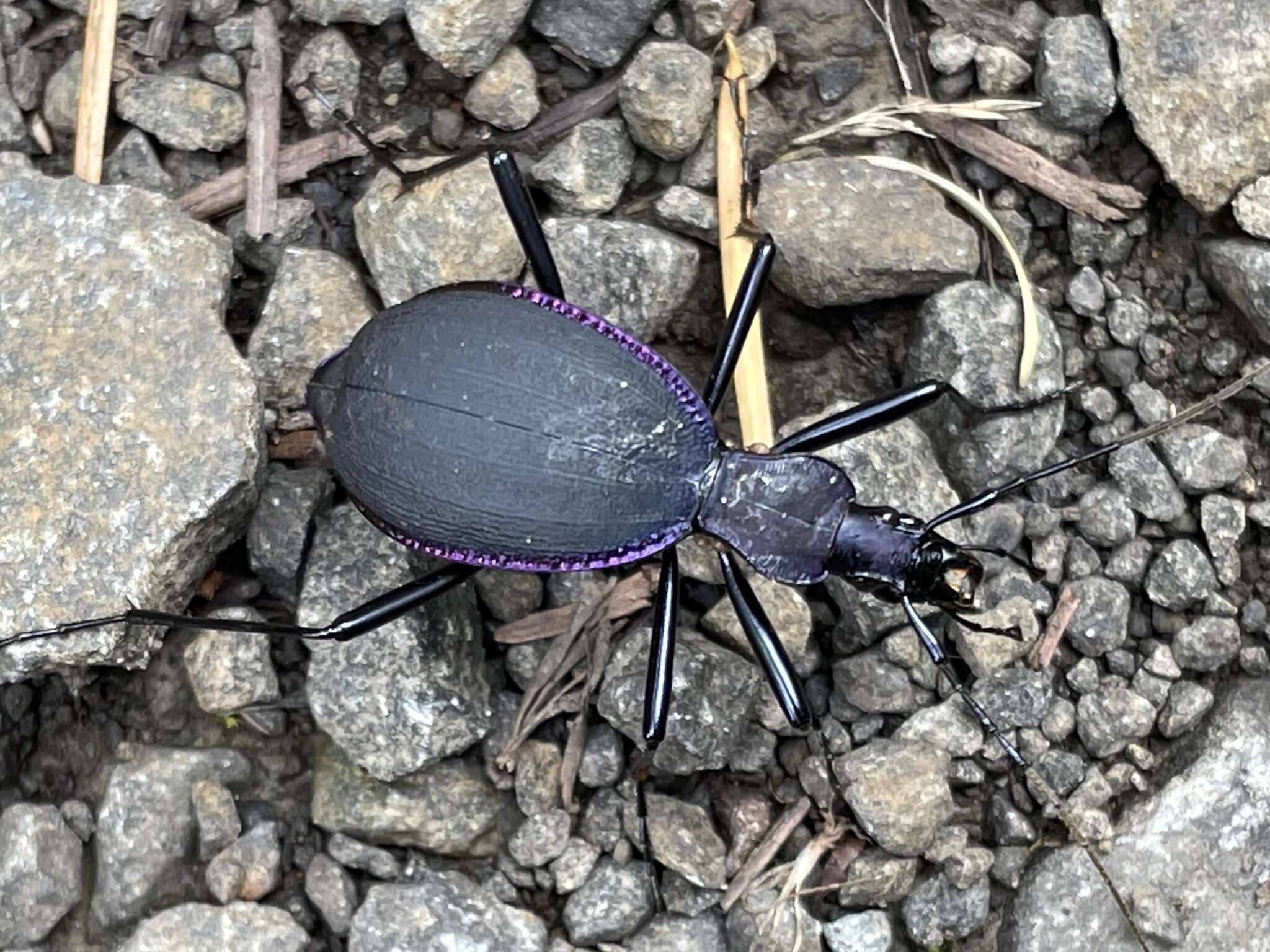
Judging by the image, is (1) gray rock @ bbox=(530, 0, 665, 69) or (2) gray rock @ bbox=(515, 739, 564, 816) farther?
(1) gray rock @ bbox=(530, 0, 665, 69)

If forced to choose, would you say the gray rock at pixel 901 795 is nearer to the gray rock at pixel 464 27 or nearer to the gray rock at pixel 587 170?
the gray rock at pixel 587 170

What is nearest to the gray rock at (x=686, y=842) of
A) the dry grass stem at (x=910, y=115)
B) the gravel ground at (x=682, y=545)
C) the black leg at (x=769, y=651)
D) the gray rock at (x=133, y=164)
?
the gravel ground at (x=682, y=545)

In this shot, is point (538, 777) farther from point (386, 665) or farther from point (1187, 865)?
point (1187, 865)

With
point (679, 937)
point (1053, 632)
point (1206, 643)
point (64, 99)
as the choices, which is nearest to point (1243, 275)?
point (1206, 643)

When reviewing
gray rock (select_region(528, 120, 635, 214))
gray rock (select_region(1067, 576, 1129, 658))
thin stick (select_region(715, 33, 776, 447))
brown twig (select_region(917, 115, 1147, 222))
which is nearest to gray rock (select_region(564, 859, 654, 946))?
thin stick (select_region(715, 33, 776, 447))

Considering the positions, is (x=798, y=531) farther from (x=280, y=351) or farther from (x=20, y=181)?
(x=20, y=181)

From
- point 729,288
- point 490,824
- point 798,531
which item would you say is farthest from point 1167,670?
point 490,824

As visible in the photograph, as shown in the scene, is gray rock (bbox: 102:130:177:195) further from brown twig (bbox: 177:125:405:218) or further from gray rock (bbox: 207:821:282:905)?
gray rock (bbox: 207:821:282:905)
